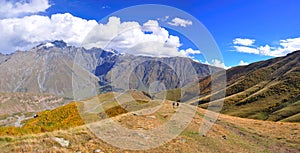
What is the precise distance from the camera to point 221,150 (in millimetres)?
29406

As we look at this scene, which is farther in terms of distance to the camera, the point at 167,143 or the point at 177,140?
the point at 177,140

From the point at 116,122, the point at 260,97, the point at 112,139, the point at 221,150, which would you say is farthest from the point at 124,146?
the point at 260,97

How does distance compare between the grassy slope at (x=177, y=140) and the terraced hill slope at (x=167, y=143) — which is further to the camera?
the terraced hill slope at (x=167, y=143)

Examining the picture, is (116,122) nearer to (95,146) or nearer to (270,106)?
(95,146)

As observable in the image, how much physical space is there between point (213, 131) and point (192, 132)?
5.28 m

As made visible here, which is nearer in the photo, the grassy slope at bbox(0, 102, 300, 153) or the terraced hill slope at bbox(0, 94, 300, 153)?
the grassy slope at bbox(0, 102, 300, 153)

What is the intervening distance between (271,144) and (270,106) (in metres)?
93.7

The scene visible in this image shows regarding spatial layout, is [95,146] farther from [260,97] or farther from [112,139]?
[260,97]

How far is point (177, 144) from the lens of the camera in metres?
27.0

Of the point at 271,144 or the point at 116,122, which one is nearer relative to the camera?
the point at 116,122

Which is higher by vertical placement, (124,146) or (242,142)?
(124,146)

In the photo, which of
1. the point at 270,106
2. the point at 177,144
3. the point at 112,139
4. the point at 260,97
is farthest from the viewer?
the point at 260,97

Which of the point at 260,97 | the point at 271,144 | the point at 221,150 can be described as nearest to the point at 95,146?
the point at 221,150

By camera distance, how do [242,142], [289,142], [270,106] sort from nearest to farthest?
[242,142] → [289,142] → [270,106]
